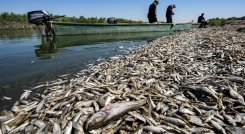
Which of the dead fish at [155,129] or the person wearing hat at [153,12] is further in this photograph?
the person wearing hat at [153,12]

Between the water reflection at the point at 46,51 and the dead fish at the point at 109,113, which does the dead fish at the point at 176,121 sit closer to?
the dead fish at the point at 109,113

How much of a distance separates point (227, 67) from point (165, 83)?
96.5 inches

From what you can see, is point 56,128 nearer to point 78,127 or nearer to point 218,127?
point 78,127

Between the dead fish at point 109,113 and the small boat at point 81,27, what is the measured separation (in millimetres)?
19663

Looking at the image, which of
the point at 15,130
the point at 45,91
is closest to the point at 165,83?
the point at 45,91

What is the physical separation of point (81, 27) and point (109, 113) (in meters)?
23.8

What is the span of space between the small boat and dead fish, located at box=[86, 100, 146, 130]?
64.5 feet

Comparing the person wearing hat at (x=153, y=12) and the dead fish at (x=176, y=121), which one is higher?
the person wearing hat at (x=153, y=12)

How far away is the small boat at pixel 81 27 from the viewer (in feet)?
76.8

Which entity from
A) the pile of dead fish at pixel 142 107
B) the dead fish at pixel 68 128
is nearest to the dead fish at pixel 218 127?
the pile of dead fish at pixel 142 107

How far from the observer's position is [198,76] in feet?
25.4

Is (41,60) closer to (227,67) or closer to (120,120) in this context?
(227,67)

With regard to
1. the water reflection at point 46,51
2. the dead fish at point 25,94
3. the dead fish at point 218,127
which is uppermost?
the water reflection at point 46,51

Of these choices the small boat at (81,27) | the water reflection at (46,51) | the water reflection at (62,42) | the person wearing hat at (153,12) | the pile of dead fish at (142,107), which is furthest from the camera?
the person wearing hat at (153,12)
